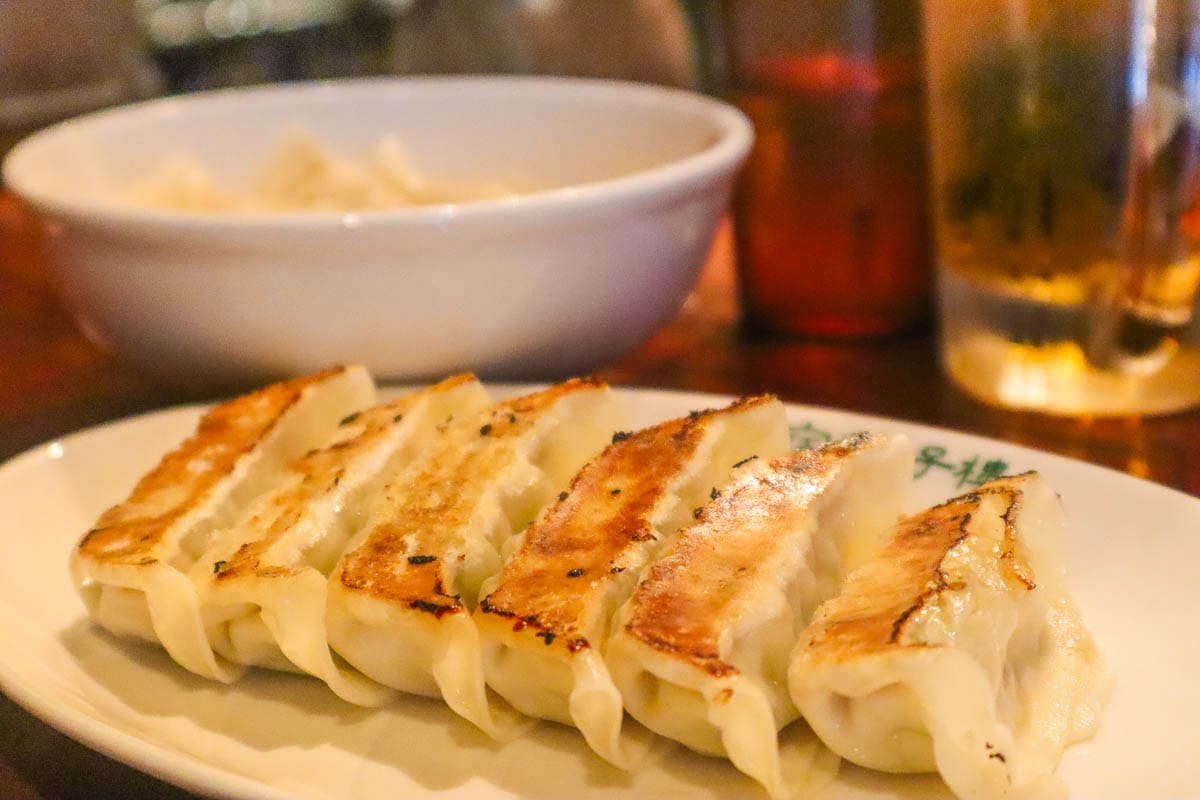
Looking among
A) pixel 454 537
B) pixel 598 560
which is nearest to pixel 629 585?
pixel 598 560

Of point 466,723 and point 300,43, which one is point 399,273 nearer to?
point 466,723

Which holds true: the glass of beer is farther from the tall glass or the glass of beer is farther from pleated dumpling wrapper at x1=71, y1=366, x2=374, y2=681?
pleated dumpling wrapper at x1=71, y1=366, x2=374, y2=681

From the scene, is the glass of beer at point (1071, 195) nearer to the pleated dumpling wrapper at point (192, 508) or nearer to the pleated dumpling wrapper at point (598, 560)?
the pleated dumpling wrapper at point (598, 560)

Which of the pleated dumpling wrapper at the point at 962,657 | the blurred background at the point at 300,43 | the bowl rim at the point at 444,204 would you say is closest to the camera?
the pleated dumpling wrapper at the point at 962,657

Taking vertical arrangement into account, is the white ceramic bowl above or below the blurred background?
above

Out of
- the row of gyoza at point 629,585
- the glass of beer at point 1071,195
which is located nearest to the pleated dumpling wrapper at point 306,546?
the row of gyoza at point 629,585

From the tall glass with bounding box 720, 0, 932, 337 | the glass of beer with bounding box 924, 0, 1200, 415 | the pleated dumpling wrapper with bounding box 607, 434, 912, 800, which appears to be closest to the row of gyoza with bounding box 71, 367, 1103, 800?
the pleated dumpling wrapper with bounding box 607, 434, 912, 800
